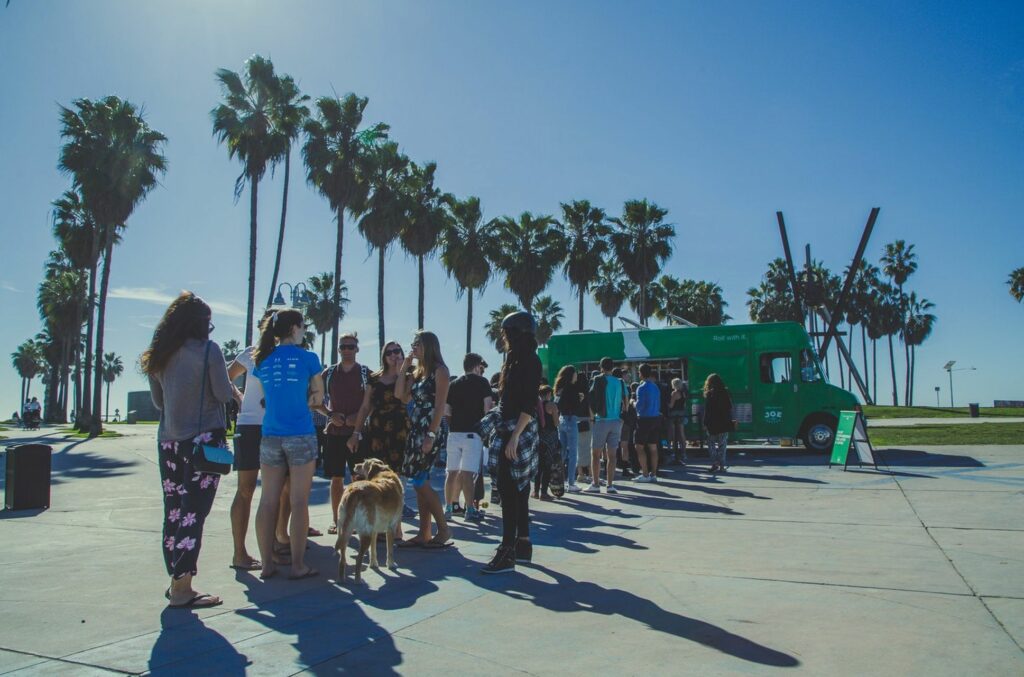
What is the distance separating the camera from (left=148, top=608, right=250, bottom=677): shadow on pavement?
320 centimetres

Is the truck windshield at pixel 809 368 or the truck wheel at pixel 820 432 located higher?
the truck windshield at pixel 809 368

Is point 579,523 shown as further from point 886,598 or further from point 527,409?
point 886,598

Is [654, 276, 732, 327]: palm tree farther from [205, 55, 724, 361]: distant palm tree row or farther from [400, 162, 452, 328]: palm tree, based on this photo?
[400, 162, 452, 328]: palm tree

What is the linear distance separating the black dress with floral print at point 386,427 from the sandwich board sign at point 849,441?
8906 millimetres

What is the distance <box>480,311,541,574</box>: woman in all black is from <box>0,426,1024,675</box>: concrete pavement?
0.30 metres

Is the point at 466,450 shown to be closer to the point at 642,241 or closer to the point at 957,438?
the point at 957,438

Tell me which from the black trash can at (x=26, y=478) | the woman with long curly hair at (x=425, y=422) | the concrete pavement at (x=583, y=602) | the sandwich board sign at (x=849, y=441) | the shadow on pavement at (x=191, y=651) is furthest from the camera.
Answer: the sandwich board sign at (x=849, y=441)

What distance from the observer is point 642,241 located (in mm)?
37656

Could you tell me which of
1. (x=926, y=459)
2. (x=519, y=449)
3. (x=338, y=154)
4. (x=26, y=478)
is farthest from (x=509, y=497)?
(x=338, y=154)

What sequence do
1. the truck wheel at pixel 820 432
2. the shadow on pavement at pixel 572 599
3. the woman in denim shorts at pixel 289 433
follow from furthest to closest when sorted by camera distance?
the truck wheel at pixel 820 432 < the woman in denim shorts at pixel 289 433 < the shadow on pavement at pixel 572 599

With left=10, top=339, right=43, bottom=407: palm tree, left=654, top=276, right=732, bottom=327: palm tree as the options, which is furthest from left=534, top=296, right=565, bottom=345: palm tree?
left=10, top=339, right=43, bottom=407: palm tree

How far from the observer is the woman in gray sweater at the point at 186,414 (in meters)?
4.40

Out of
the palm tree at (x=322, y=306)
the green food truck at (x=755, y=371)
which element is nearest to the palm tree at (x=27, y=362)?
the palm tree at (x=322, y=306)

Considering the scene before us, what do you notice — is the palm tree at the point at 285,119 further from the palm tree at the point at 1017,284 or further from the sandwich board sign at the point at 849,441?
the palm tree at the point at 1017,284
